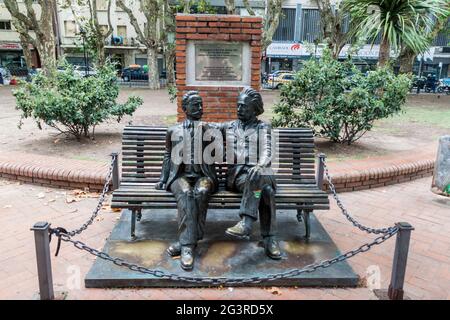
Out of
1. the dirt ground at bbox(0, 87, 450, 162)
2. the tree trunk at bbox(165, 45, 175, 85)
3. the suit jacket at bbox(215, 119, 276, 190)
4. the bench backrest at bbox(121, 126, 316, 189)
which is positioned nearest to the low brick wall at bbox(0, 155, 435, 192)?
the dirt ground at bbox(0, 87, 450, 162)

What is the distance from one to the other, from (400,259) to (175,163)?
6.87 ft

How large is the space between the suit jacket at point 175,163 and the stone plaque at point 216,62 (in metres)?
1.84

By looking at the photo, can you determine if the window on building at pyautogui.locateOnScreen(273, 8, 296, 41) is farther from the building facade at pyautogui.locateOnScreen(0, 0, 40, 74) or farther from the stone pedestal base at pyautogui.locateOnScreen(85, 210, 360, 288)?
the stone pedestal base at pyautogui.locateOnScreen(85, 210, 360, 288)

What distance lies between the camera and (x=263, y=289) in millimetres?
3338

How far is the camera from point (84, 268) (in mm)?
3635

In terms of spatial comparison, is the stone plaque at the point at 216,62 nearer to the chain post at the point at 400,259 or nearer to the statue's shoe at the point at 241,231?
the statue's shoe at the point at 241,231

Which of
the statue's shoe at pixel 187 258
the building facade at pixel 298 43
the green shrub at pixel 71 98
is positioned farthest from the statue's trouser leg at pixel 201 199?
the building facade at pixel 298 43

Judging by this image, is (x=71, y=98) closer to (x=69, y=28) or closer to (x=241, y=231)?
(x=241, y=231)

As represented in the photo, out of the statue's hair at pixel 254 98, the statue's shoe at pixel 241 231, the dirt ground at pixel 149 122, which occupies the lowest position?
the dirt ground at pixel 149 122

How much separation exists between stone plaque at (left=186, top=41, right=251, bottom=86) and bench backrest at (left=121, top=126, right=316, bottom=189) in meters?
1.40

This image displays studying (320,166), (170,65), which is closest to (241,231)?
(320,166)

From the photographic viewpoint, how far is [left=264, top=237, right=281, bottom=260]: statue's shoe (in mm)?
3650

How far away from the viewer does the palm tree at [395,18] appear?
931 centimetres

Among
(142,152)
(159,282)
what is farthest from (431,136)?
(159,282)
